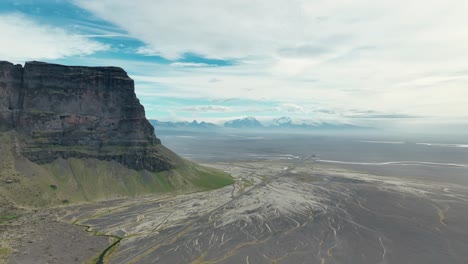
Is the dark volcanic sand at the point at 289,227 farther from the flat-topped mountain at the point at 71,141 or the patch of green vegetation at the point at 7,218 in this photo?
the flat-topped mountain at the point at 71,141

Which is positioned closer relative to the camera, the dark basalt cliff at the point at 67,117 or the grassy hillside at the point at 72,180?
the grassy hillside at the point at 72,180

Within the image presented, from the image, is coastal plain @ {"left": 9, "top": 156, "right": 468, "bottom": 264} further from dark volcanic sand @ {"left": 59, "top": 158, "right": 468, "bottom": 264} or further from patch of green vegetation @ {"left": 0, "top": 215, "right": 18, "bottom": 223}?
patch of green vegetation @ {"left": 0, "top": 215, "right": 18, "bottom": 223}

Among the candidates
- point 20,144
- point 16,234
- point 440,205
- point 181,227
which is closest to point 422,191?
point 440,205

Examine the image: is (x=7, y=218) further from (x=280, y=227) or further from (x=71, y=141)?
(x=280, y=227)

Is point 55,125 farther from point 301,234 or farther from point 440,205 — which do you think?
point 440,205

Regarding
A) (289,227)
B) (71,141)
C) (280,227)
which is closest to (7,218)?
(71,141)

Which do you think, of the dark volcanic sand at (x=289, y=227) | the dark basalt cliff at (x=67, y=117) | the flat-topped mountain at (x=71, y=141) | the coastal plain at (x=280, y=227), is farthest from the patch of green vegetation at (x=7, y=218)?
the dark basalt cliff at (x=67, y=117)

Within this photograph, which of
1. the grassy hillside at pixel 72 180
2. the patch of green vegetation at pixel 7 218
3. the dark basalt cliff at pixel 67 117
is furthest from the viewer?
the dark basalt cliff at pixel 67 117

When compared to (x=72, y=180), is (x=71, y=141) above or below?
above
